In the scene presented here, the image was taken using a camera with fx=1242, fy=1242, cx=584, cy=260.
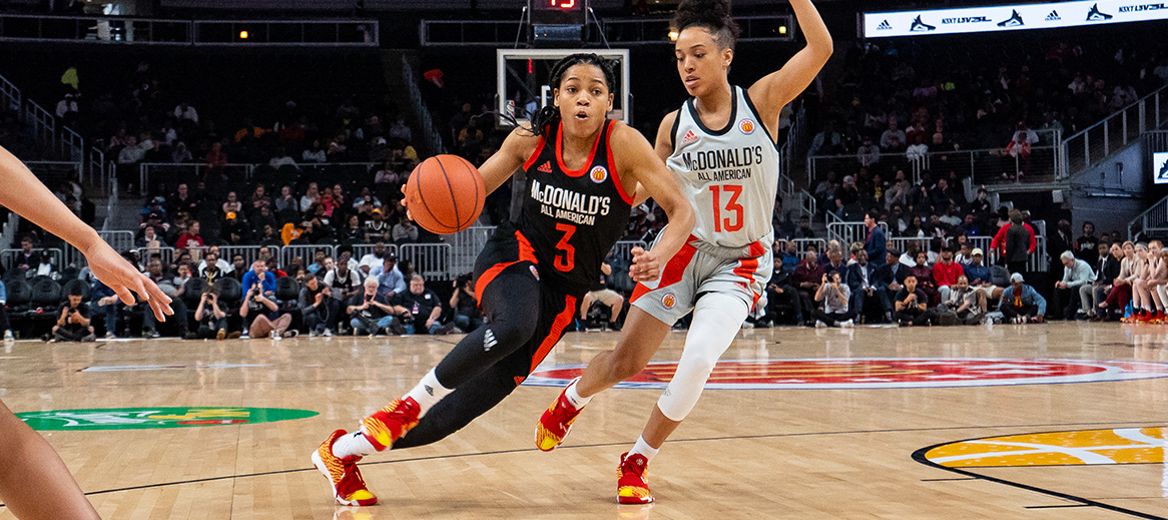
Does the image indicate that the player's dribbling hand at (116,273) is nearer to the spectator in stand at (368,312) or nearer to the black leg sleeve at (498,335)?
the black leg sleeve at (498,335)

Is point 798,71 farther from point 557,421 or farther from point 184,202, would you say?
point 184,202

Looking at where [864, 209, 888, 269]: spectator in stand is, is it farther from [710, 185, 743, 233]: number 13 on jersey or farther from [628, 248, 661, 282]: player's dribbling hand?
[628, 248, 661, 282]: player's dribbling hand

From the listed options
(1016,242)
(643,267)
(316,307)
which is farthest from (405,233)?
(643,267)

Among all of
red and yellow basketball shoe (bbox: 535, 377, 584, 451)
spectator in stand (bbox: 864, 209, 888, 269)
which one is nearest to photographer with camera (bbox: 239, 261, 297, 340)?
spectator in stand (bbox: 864, 209, 888, 269)

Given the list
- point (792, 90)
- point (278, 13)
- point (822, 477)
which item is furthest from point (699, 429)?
point (278, 13)

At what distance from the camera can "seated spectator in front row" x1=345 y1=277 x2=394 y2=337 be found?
19.2 meters

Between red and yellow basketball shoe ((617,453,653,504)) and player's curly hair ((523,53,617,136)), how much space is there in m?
1.36

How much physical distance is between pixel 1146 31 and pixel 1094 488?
29042 mm

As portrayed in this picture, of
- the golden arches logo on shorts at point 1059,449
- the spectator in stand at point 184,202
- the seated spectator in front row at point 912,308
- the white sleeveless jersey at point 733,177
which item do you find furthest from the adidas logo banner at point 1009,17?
the white sleeveless jersey at point 733,177

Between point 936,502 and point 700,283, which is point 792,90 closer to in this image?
point 700,283

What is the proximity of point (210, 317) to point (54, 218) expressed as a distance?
55.6ft

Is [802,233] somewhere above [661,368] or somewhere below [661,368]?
above

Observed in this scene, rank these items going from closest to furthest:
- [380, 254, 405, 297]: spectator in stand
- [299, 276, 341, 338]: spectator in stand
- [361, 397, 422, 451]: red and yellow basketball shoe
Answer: [361, 397, 422, 451]: red and yellow basketball shoe, [299, 276, 341, 338]: spectator in stand, [380, 254, 405, 297]: spectator in stand

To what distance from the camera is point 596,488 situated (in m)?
5.00
